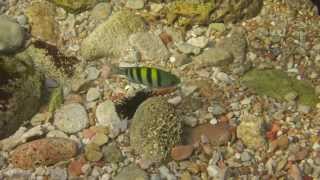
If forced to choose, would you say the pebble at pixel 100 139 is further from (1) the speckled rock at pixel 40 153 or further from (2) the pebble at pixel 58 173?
(2) the pebble at pixel 58 173

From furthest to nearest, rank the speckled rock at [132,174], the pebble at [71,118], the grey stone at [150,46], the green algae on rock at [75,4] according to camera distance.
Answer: the green algae on rock at [75,4], the grey stone at [150,46], the pebble at [71,118], the speckled rock at [132,174]

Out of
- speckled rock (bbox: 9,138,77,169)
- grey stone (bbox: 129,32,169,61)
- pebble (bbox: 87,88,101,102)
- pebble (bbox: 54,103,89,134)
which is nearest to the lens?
speckled rock (bbox: 9,138,77,169)

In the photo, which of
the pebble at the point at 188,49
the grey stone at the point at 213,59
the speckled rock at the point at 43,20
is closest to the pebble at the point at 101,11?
the speckled rock at the point at 43,20

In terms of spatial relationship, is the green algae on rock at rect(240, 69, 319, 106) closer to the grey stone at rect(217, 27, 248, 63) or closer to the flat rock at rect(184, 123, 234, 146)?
the grey stone at rect(217, 27, 248, 63)

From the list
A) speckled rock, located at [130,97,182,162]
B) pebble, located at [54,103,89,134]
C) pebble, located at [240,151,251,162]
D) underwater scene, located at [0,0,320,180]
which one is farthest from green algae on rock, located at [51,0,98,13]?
pebble, located at [240,151,251,162]

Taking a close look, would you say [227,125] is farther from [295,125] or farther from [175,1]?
[175,1]

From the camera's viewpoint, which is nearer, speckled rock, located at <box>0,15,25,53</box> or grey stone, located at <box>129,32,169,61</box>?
speckled rock, located at <box>0,15,25,53</box>
